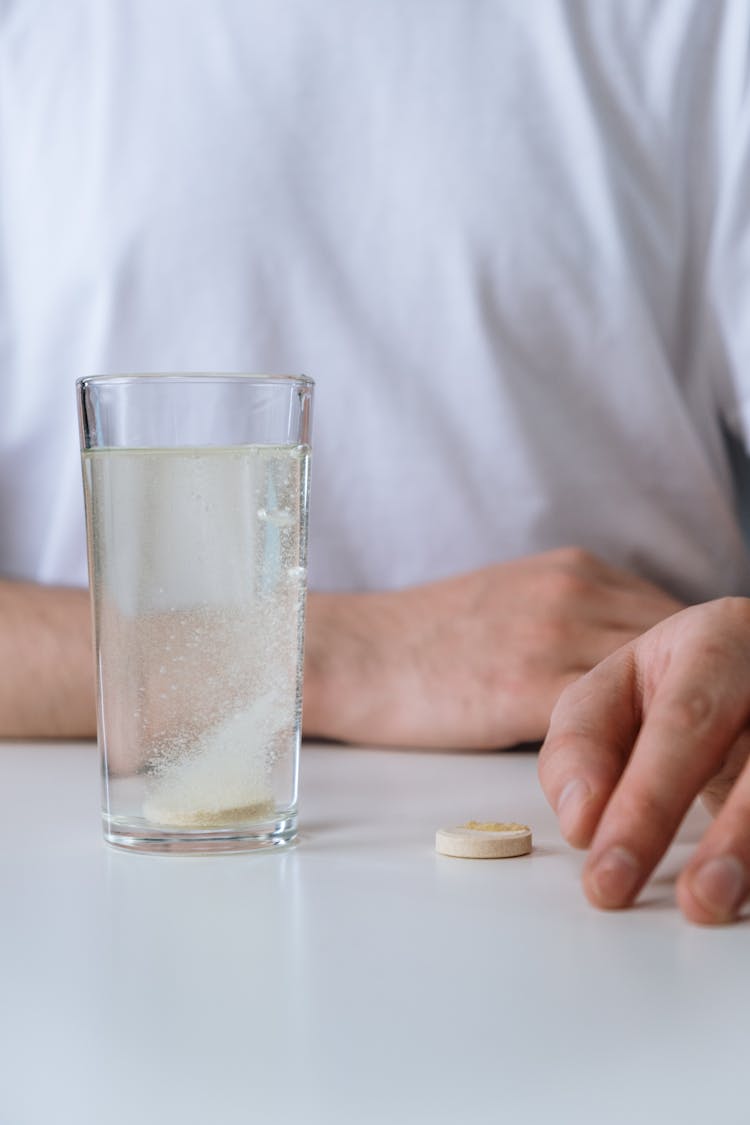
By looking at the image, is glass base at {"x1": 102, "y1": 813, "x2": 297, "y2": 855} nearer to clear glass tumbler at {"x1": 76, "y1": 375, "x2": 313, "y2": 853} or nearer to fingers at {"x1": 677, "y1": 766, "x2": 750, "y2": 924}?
clear glass tumbler at {"x1": 76, "y1": 375, "x2": 313, "y2": 853}

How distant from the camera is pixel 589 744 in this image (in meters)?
0.61

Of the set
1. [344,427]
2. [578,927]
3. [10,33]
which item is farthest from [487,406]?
[578,927]

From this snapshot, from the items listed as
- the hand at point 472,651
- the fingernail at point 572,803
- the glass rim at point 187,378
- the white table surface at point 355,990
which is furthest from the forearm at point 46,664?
the fingernail at point 572,803

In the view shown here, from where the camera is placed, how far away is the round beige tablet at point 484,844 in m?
0.67

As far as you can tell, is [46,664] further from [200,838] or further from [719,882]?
[719,882]

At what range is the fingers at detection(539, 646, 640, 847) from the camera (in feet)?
1.91

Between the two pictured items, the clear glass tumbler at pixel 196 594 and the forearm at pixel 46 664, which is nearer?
the clear glass tumbler at pixel 196 594

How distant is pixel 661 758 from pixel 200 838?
24 centimetres

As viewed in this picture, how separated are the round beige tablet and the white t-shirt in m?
0.74

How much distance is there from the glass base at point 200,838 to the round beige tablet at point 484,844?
8 centimetres

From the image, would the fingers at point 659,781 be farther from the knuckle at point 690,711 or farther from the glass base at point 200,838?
the glass base at point 200,838

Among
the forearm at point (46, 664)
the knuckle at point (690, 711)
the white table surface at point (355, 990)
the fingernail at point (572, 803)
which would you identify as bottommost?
the forearm at point (46, 664)

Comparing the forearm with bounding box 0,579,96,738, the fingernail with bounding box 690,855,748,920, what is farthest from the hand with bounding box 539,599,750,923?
the forearm with bounding box 0,579,96,738

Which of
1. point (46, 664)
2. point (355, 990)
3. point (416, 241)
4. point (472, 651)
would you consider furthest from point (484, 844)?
point (416, 241)
